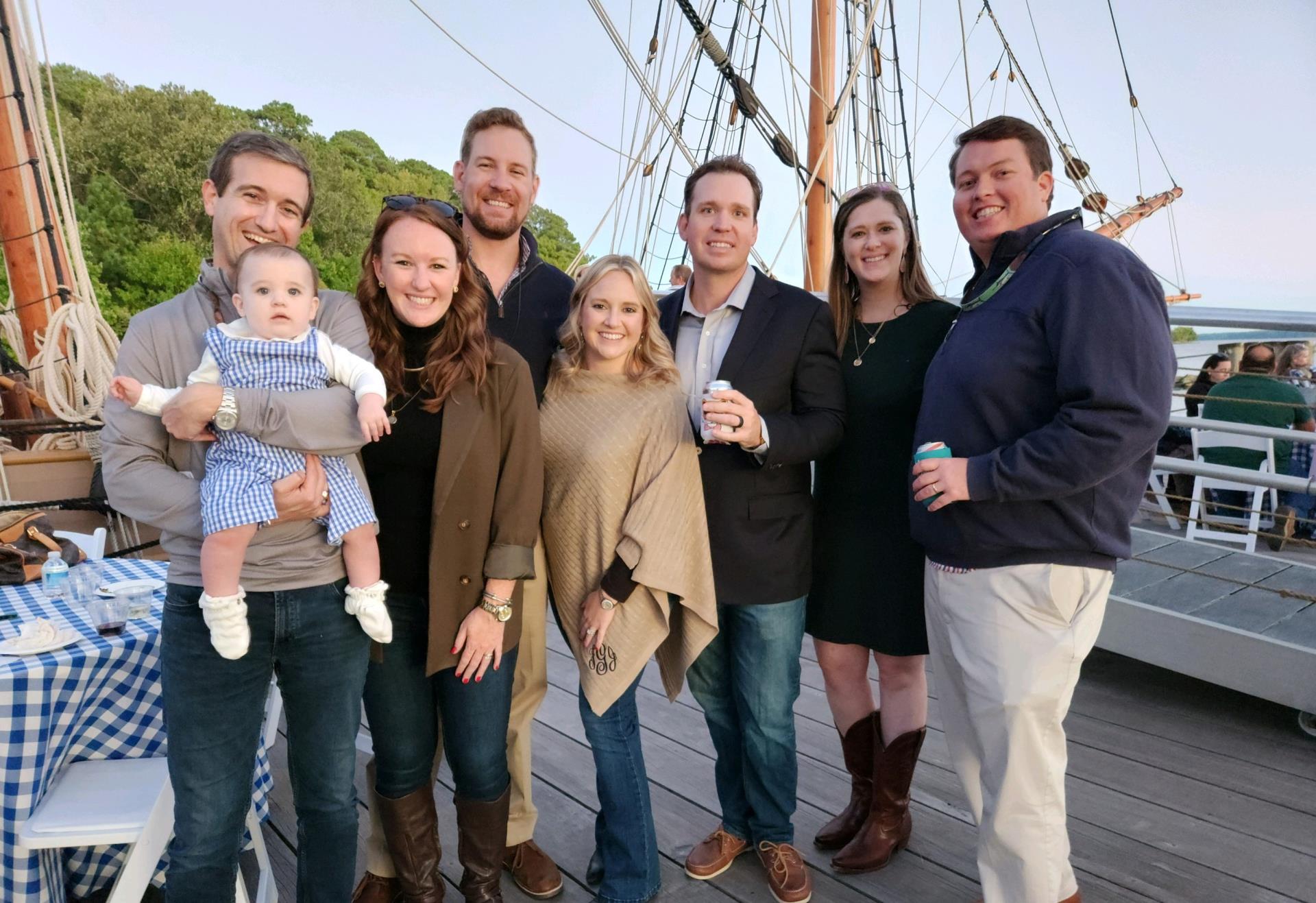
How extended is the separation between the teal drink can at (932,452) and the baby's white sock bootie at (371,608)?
92cm

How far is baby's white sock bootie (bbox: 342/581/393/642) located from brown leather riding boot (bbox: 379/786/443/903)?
1.51ft

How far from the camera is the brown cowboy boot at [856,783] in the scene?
188 centimetres

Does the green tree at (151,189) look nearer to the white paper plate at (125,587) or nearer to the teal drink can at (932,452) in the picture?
the white paper plate at (125,587)

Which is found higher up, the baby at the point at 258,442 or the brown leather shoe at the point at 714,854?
the baby at the point at 258,442

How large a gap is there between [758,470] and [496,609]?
592 mm

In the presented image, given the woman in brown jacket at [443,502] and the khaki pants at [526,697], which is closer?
the woman in brown jacket at [443,502]

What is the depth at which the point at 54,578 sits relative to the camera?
2008mm

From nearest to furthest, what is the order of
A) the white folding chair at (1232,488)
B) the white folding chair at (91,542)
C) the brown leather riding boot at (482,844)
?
the brown leather riding boot at (482,844) → the white folding chair at (91,542) → the white folding chair at (1232,488)

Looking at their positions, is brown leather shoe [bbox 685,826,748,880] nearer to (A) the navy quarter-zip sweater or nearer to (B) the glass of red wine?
(A) the navy quarter-zip sweater

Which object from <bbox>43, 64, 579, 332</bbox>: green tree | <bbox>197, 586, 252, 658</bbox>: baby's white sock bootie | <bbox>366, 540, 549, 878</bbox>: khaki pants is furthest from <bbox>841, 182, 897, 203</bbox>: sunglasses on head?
<bbox>43, 64, 579, 332</bbox>: green tree

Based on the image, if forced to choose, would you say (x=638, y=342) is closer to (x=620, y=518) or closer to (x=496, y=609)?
(x=620, y=518)

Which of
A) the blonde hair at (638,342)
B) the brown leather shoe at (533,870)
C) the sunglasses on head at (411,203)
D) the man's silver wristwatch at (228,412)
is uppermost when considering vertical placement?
the sunglasses on head at (411,203)

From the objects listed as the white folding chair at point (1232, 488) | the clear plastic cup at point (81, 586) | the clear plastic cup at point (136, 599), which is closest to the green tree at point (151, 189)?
the white folding chair at point (1232, 488)

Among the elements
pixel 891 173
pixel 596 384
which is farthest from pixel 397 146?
pixel 596 384
